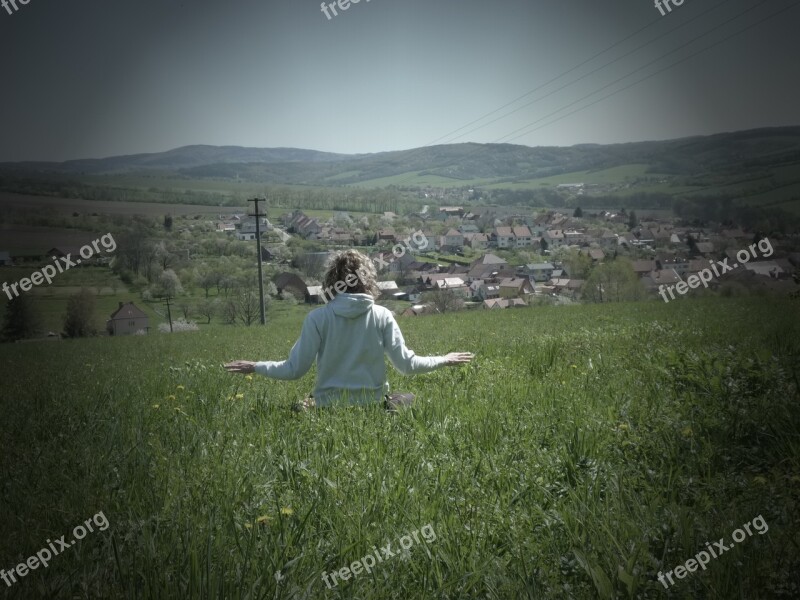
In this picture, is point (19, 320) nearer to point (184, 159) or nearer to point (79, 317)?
point (79, 317)

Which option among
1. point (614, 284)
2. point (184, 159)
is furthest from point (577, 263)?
point (184, 159)

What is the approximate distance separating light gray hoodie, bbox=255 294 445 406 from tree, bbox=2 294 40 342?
34.2 m

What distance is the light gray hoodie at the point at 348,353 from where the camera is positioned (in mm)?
4047

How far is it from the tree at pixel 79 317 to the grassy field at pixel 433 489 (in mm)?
31572

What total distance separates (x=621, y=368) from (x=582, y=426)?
2.25 metres

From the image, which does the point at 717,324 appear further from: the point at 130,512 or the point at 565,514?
the point at 130,512

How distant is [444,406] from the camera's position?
4.21 m

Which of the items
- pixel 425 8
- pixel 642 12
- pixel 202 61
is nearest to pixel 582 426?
pixel 642 12

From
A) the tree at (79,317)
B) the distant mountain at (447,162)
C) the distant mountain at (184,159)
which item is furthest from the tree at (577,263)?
the distant mountain at (184,159)

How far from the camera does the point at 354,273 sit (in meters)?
4.12

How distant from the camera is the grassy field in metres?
2.01

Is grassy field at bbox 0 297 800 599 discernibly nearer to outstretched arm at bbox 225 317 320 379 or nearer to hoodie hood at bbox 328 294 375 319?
outstretched arm at bbox 225 317 320 379

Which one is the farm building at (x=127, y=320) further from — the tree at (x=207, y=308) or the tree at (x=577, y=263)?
the tree at (x=577, y=263)

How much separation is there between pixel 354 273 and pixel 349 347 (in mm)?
585
